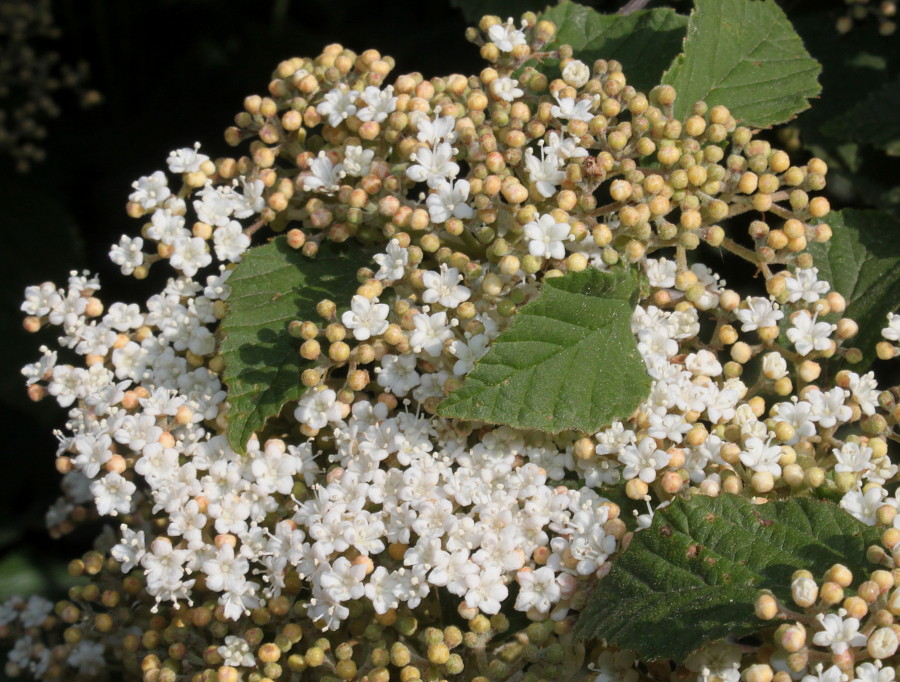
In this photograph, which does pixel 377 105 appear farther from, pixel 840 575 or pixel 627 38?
pixel 840 575

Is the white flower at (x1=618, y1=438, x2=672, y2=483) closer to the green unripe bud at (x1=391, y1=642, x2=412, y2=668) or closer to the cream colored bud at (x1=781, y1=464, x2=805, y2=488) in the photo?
the cream colored bud at (x1=781, y1=464, x2=805, y2=488)

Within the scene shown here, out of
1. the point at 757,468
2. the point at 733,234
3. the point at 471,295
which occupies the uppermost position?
the point at 471,295

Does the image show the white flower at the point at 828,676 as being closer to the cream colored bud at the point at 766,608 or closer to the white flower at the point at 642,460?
the cream colored bud at the point at 766,608

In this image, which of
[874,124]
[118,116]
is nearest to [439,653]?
[874,124]

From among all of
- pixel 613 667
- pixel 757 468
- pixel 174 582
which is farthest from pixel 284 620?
pixel 757 468

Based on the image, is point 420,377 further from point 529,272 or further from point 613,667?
point 613,667

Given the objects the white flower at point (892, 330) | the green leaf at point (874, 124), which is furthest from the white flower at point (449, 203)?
the green leaf at point (874, 124)
